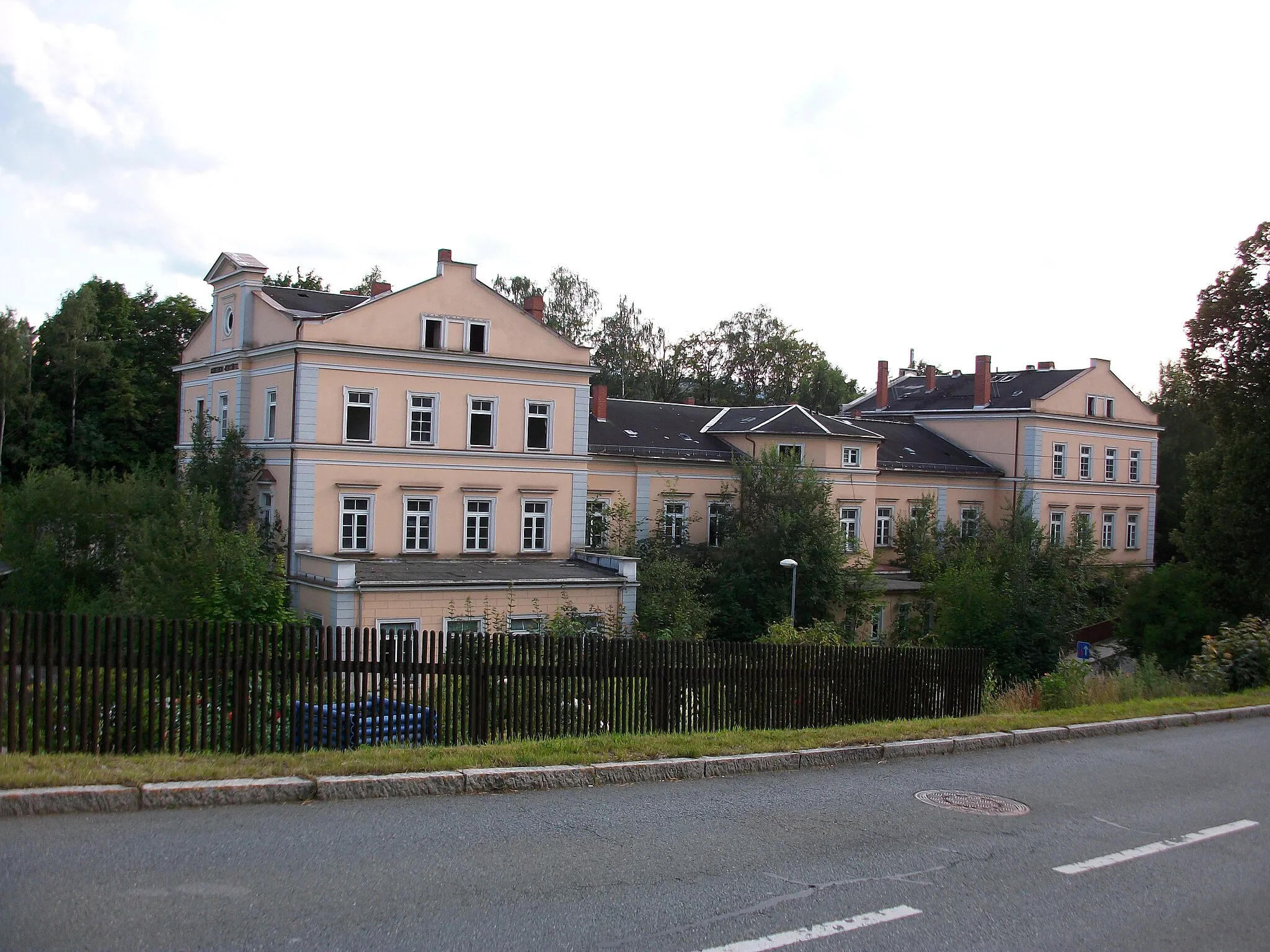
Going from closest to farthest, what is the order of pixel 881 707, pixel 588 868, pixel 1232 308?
pixel 588 868, pixel 881 707, pixel 1232 308

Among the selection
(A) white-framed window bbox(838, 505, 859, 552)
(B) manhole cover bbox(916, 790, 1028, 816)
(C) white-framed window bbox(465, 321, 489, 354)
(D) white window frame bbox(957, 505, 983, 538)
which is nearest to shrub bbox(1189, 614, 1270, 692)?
(B) manhole cover bbox(916, 790, 1028, 816)

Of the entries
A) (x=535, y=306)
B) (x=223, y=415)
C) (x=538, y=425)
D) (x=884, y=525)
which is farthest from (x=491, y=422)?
(x=884, y=525)

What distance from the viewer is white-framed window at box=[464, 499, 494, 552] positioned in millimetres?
37219

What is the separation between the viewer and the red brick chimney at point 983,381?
55781mm

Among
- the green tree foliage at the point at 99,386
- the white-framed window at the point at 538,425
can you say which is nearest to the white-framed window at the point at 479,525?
the white-framed window at the point at 538,425

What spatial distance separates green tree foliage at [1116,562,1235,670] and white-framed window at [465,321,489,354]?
895 inches

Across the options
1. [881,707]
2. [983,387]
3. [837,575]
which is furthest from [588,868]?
[983,387]

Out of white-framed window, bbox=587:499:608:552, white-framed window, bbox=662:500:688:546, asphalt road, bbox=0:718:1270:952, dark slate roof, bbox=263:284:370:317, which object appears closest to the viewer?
asphalt road, bbox=0:718:1270:952

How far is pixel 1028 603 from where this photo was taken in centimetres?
3481

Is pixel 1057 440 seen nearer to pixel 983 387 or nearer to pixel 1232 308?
pixel 983 387

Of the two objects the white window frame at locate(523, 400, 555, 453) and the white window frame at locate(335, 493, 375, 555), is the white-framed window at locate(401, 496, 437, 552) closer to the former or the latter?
the white window frame at locate(335, 493, 375, 555)

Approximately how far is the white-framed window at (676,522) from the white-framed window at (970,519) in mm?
16079

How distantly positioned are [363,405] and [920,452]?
28.8 m

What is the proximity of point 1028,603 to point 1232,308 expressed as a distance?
33.8 feet
